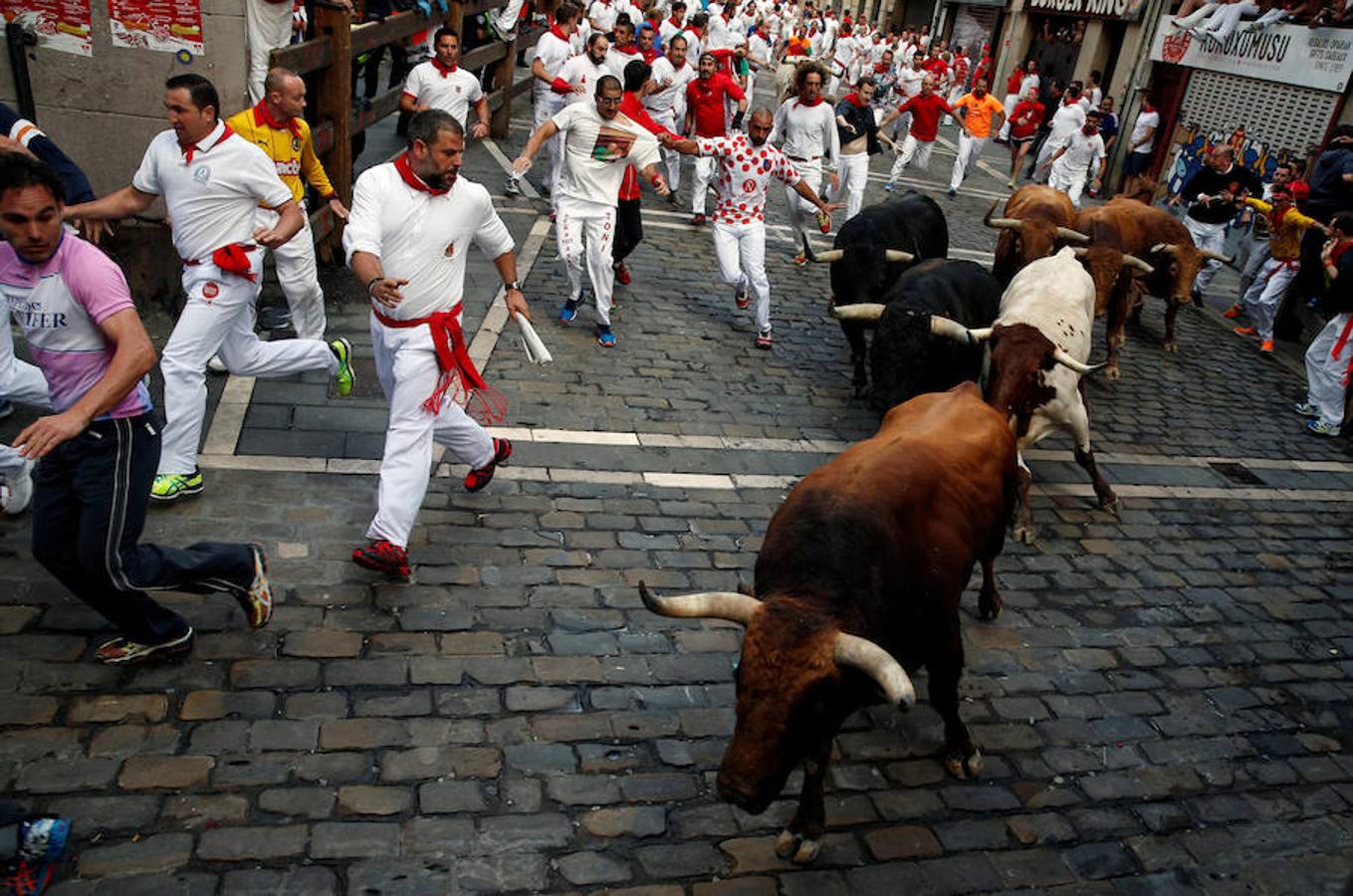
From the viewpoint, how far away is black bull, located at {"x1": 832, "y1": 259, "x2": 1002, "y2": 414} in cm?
748

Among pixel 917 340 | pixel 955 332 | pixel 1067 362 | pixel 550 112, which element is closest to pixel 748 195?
pixel 917 340

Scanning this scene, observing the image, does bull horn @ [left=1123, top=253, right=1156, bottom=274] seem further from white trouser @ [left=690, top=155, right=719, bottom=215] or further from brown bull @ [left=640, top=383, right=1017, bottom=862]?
brown bull @ [left=640, top=383, right=1017, bottom=862]

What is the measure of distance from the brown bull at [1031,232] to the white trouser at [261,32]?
675 centimetres

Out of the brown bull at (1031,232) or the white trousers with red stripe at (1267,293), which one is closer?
the brown bull at (1031,232)

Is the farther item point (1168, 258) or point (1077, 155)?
point (1077, 155)

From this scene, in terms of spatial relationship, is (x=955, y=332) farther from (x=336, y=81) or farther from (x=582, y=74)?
(x=582, y=74)

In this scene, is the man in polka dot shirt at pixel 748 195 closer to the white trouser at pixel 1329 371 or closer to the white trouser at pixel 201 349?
the white trouser at pixel 201 349

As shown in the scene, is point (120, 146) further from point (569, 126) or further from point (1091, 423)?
point (1091, 423)

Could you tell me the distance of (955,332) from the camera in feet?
23.5

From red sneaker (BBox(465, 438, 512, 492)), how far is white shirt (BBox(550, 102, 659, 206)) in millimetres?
3520

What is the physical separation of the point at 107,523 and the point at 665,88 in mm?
11842

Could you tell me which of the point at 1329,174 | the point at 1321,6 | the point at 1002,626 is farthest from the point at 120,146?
the point at 1321,6

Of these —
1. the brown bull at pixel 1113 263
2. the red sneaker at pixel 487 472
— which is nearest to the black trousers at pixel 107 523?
the red sneaker at pixel 487 472

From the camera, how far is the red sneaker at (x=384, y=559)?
17.0 feet
